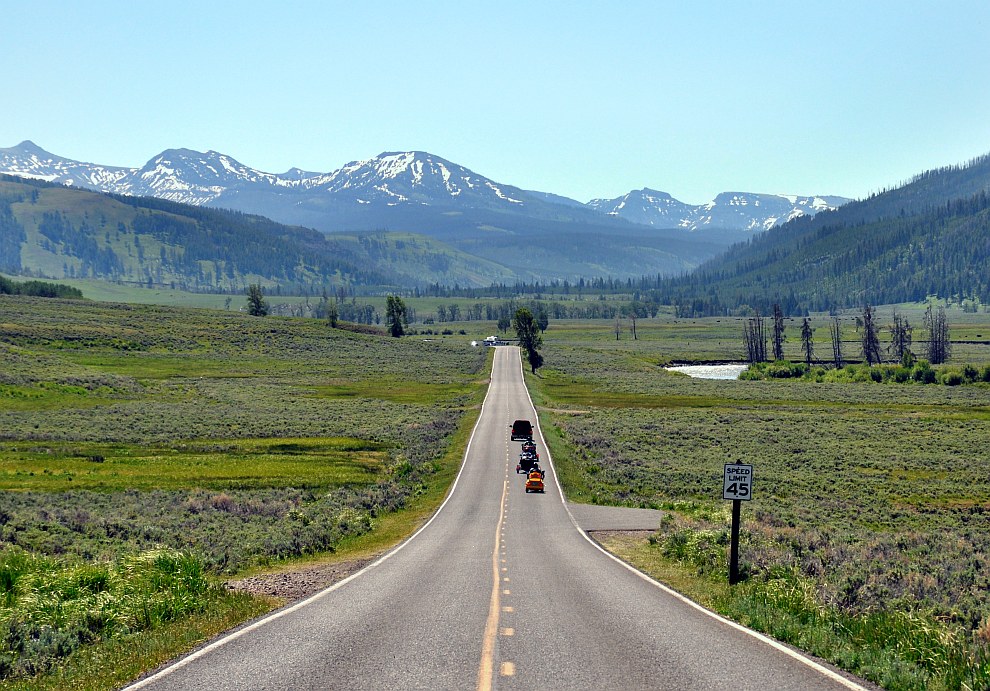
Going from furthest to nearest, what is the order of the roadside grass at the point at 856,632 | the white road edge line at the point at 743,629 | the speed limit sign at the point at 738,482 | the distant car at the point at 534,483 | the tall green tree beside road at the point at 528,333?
the tall green tree beside road at the point at 528,333, the distant car at the point at 534,483, the speed limit sign at the point at 738,482, the roadside grass at the point at 856,632, the white road edge line at the point at 743,629

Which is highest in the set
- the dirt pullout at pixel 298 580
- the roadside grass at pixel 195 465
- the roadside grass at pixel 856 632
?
the roadside grass at pixel 856 632

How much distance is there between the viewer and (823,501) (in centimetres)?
4366

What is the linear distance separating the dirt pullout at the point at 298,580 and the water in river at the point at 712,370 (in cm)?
13444

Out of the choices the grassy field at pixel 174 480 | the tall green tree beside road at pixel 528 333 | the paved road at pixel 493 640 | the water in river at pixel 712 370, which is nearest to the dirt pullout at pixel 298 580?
the paved road at pixel 493 640

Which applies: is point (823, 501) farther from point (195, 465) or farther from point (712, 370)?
point (712, 370)

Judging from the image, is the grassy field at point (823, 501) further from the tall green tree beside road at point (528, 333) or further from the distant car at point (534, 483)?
the tall green tree beside road at point (528, 333)

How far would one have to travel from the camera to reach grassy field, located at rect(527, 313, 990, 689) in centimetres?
1520

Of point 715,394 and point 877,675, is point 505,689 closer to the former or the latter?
point 877,675

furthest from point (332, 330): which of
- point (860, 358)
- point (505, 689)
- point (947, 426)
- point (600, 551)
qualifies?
point (505, 689)

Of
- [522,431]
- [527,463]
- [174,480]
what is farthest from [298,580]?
[522,431]

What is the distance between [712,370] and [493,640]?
16146 centimetres

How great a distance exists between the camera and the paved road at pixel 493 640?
453 inches

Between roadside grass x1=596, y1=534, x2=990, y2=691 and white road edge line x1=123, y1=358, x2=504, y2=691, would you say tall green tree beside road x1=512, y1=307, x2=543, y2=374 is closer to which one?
white road edge line x1=123, y1=358, x2=504, y2=691

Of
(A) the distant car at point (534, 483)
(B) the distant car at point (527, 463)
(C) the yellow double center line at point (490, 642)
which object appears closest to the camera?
(C) the yellow double center line at point (490, 642)
